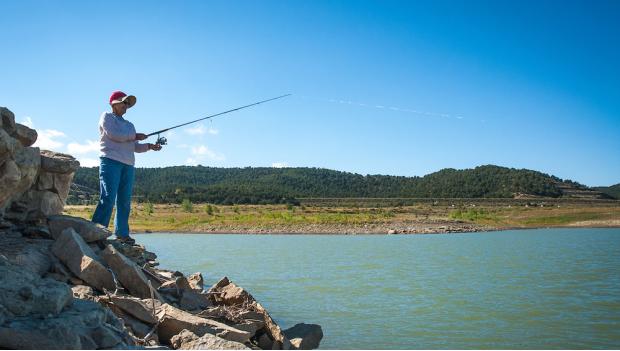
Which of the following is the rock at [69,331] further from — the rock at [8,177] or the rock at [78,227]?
the rock at [78,227]

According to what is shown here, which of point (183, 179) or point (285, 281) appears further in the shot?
point (183, 179)

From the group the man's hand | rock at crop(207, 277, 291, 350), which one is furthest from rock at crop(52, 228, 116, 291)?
the man's hand

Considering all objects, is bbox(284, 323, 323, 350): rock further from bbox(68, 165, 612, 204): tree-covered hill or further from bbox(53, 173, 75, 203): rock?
bbox(68, 165, 612, 204): tree-covered hill

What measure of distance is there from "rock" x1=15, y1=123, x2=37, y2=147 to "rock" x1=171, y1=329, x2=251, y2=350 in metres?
3.27

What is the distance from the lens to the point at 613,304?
11523 millimetres

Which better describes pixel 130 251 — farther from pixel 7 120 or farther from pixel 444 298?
pixel 444 298

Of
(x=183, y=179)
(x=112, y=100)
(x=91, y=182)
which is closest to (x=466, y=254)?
(x=112, y=100)

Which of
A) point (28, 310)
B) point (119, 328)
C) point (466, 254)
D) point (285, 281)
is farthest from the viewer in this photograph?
point (466, 254)

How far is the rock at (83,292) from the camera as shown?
523 cm

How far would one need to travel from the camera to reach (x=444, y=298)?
12359 millimetres

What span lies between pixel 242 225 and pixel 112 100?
165 ft

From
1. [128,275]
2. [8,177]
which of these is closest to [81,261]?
[128,275]

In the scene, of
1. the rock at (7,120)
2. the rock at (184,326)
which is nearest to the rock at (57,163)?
the rock at (7,120)

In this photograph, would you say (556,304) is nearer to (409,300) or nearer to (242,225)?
(409,300)
